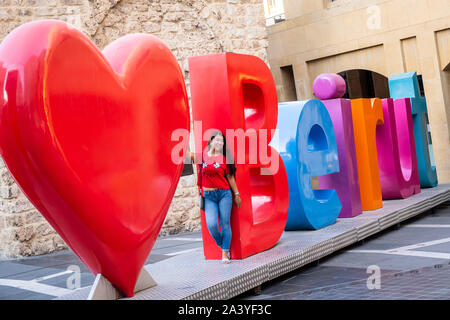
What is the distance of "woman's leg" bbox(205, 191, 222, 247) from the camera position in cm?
599

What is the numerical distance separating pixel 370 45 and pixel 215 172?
9637 mm

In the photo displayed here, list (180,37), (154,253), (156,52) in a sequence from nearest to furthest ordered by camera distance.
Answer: (156,52)
(154,253)
(180,37)

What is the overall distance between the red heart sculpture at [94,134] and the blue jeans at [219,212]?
0.76 metres

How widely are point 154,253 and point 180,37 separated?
4571mm

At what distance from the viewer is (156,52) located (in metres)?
5.11

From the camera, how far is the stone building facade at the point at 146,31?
9391mm

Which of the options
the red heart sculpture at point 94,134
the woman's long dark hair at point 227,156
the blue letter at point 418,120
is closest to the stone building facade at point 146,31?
the blue letter at point 418,120

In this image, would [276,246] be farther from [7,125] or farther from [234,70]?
[7,125]

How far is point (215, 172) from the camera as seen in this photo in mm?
→ 5992

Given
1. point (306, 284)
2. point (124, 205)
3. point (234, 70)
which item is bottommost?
point (306, 284)

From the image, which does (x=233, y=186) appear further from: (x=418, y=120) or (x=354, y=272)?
(x=418, y=120)
